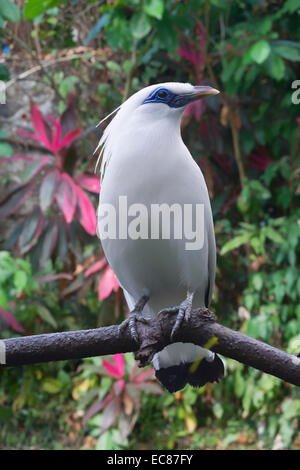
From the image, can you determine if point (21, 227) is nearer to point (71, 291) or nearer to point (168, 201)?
point (71, 291)

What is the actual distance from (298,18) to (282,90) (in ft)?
0.94

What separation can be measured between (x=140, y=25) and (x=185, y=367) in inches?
42.2

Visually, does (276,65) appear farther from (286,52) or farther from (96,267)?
(96,267)

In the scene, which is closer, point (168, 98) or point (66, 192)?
point (168, 98)

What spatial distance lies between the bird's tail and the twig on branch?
0.12m

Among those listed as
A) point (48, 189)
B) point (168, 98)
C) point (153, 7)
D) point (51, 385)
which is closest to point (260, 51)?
point (153, 7)

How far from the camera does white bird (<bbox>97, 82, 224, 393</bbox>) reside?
78 cm

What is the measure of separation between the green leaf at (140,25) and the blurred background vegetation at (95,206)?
0.11 feet

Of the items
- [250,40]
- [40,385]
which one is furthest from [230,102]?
[40,385]

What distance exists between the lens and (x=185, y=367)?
1.04 meters

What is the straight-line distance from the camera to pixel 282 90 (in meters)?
2.36

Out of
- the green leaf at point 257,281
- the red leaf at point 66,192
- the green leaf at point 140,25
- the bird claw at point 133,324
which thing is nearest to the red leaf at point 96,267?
the red leaf at point 66,192

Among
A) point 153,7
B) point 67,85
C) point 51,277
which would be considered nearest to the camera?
point 153,7

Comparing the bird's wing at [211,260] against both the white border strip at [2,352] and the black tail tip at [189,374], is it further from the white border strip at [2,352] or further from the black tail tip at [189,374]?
the white border strip at [2,352]
